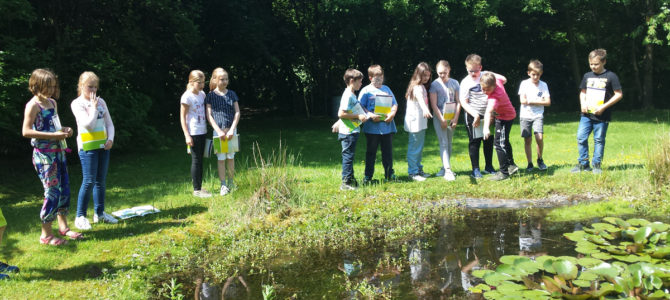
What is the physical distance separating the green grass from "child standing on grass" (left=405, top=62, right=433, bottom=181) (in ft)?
1.04

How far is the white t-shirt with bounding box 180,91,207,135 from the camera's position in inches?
291

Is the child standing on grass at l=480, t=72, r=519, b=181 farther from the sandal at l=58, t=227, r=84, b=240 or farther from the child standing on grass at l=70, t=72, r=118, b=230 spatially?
the sandal at l=58, t=227, r=84, b=240

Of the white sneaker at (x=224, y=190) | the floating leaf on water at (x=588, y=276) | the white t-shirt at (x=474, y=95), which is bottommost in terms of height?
the floating leaf on water at (x=588, y=276)

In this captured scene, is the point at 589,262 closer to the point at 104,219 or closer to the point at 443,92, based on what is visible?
the point at 443,92

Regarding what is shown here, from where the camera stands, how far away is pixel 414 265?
4.88 m

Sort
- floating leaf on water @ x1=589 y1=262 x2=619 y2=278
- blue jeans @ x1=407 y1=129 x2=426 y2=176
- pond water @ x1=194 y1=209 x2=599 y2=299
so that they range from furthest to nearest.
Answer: blue jeans @ x1=407 y1=129 x2=426 y2=176 < pond water @ x1=194 y1=209 x2=599 y2=299 < floating leaf on water @ x1=589 y1=262 x2=619 y2=278

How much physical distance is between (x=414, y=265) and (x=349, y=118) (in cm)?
326

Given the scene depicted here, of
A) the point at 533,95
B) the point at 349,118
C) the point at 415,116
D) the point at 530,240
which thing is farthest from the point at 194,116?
the point at 533,95

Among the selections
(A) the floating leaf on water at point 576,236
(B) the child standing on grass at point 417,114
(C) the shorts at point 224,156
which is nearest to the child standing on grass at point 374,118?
(B) the child standing on grass at point 417,114

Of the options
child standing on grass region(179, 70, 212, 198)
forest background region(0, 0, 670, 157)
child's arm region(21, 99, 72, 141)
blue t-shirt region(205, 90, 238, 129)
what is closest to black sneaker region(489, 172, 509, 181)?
blue t-shirt region(205, 90, 238, 129)

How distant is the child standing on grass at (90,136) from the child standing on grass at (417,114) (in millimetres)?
4198

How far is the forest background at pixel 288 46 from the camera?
1194 centimetres

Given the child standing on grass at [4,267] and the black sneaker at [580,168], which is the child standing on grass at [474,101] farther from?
the child standing on grass at [4,267]

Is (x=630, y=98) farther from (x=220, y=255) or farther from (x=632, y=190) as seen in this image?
(x=220, y=255)
